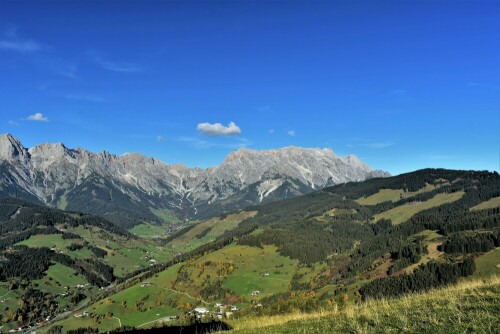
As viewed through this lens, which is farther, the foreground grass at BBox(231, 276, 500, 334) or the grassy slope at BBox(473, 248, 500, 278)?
the grassy slope at BBox(473, 248, 500, 278)

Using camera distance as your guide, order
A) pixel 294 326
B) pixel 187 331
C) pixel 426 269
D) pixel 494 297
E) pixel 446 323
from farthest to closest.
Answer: pixel 426 269 → pixel 187 331 → pixel 294 326 → pixel 494 297 → pixel 446 323

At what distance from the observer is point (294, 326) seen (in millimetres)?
20297

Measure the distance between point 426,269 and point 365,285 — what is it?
30.5m

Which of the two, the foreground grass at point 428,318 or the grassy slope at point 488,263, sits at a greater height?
the foreground grass at point 428,318

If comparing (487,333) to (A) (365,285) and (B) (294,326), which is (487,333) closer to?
(B) (294,326)

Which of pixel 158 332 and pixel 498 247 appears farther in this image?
pixel 498 247

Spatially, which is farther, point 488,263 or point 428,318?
point 488,263

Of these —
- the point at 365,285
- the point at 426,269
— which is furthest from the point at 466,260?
the point at 365,285

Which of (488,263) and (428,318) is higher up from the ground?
(428,318)

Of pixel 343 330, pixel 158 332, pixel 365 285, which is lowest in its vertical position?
pixel 365 285

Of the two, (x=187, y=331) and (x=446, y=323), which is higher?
(x=446, y=323)

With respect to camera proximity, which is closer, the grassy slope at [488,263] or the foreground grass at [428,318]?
the foreground grass at [428,318]

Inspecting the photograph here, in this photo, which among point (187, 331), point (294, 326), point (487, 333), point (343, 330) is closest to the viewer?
point (487, 333)

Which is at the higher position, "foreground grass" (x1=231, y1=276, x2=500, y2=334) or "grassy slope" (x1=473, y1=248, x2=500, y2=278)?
"foreground grass" (x1=231, y1=276, x2=500, y2=334)
